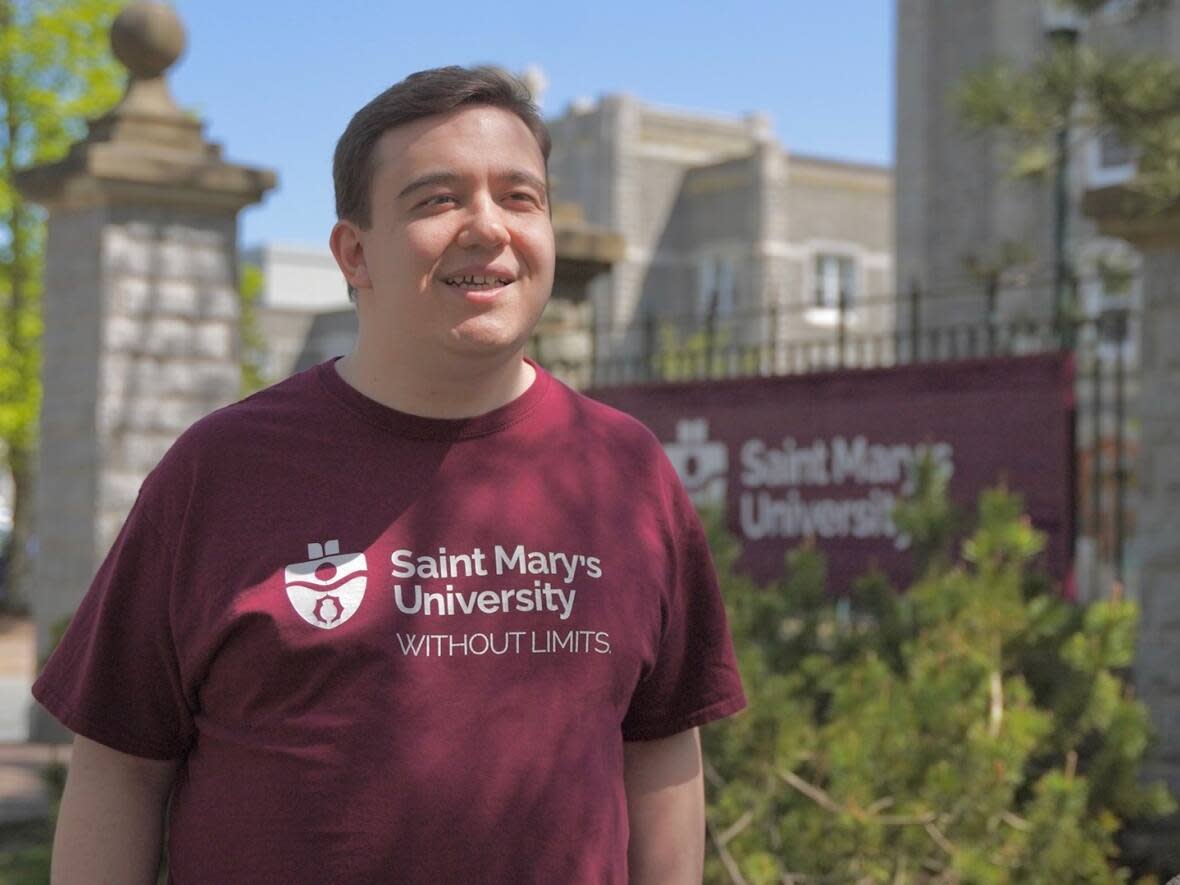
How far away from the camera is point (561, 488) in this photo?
7.14 ft

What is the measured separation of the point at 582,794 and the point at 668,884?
0.91 feet

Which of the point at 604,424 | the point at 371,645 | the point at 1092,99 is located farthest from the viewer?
the point at 1092,99

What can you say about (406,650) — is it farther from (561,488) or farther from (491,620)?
(561,488)

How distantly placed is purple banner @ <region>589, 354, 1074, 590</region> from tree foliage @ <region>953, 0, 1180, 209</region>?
1.24 meters

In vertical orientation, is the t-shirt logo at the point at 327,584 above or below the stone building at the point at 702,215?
below

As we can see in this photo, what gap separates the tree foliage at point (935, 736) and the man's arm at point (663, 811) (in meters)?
1.84

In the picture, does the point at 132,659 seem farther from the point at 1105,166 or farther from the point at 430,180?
the point at 1105,166

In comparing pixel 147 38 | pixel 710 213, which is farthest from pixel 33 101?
pixel 710 213

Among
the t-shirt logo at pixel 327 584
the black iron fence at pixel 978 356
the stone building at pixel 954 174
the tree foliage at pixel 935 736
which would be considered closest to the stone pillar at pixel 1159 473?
the black iron fence at pixel 978 356

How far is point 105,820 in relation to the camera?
2115 millimetres

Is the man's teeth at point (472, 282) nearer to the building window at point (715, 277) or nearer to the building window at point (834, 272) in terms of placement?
the building window at point (715, 277)

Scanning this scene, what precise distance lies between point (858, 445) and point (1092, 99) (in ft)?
7.49

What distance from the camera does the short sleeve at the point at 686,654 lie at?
2283mm

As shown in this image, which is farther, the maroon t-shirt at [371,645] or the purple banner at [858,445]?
the purple banner at [858,445]
